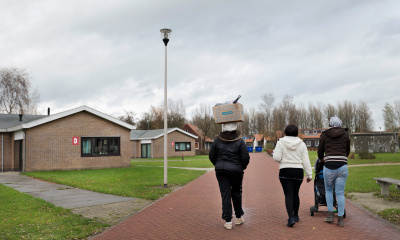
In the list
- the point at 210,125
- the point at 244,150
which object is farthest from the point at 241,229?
the point at 210,125

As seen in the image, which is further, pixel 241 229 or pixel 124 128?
pixel 124 128

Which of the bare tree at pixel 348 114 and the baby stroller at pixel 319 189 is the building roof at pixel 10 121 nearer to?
the baby stroller at pixel 319 189

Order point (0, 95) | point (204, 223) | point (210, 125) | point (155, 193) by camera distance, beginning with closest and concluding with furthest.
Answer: point (204, 223) → point (155, 193) → point (0, 95) → point (210, 125)

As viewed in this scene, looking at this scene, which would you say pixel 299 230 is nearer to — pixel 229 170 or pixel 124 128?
pixel 229 170

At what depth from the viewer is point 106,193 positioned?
1064cm

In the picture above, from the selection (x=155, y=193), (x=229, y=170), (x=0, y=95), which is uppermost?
(x=0, y=95)

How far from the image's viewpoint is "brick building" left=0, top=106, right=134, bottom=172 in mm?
20938

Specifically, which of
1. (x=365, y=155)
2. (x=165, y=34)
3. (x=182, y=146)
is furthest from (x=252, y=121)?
(x=165, y=34)

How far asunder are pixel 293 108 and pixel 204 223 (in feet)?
208

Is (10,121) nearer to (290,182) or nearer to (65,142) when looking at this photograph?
(65,142)

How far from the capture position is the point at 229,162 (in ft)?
19.3

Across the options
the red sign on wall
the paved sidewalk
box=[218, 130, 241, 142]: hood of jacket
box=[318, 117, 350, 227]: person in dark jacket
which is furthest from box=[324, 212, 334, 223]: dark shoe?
the red sign on wall

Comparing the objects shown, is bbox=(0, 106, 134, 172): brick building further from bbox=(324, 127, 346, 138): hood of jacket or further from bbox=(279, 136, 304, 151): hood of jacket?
bbox=(324, 127, 346, 138): hood of jacket

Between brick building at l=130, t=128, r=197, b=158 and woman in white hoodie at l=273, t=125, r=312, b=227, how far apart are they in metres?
37.0
